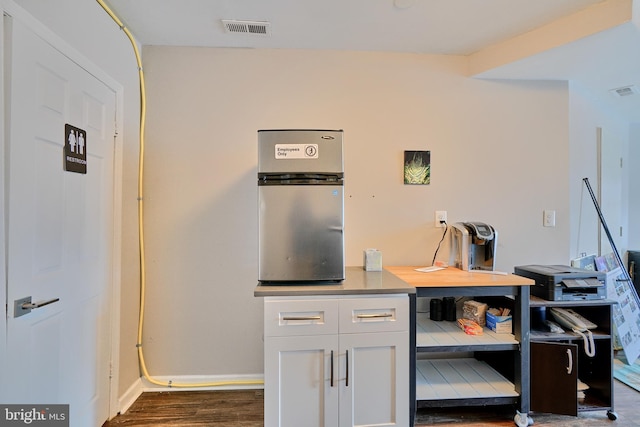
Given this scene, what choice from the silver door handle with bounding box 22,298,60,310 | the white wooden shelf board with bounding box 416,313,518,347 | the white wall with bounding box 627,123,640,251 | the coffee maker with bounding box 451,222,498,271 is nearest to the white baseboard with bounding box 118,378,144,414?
the silver door handle with bounding box 22,298,60,310

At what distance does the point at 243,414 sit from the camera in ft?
6.34

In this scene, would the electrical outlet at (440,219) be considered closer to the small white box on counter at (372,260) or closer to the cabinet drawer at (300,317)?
the small white box on counter at (372,260)

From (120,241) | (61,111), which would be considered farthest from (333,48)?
(120,241)

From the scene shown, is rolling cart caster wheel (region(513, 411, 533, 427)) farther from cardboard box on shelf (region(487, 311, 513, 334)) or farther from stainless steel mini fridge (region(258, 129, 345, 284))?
stainless steel mini fridge (region(258, 129, 345, 284))

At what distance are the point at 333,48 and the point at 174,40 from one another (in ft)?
3.90

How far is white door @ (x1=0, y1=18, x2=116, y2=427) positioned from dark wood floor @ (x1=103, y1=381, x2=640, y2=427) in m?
0.26

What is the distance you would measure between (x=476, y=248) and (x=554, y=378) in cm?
88

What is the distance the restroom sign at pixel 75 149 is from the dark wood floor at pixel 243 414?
158 cm

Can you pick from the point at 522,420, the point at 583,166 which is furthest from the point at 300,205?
the point at 583,166

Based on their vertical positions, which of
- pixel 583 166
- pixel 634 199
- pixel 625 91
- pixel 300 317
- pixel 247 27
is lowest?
pixel 300 317

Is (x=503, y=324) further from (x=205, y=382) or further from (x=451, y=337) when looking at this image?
(x=205, y=382)

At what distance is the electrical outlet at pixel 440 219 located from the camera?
7.72 ft

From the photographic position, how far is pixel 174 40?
216 centimetres

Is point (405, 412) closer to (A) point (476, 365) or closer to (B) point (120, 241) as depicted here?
(A) point (476, 365)
